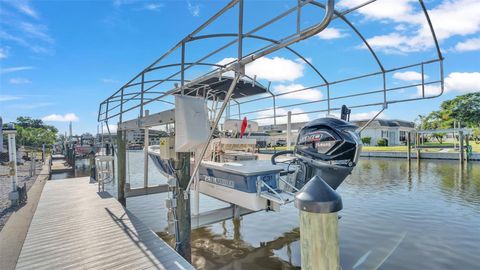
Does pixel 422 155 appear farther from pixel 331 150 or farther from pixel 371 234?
pixel 331 150

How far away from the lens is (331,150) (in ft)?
13.4

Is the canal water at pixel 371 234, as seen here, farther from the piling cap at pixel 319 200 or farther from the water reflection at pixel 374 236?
the piling cap at pixel 319 200

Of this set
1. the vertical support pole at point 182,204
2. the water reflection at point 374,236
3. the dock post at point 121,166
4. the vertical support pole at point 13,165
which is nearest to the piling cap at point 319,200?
the vertical support pole at point 182,204

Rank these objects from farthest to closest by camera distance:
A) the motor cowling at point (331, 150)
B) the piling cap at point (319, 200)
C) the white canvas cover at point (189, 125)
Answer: the motor cowling at point (331, 150)
the white canvas cover at point (189, 125)
the piling cap at point (319, 200)

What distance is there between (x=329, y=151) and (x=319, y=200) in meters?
2.67

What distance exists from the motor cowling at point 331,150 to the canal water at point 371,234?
150 centimetres

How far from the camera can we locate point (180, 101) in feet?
11.8

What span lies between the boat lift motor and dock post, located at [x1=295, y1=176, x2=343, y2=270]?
254 centimetres

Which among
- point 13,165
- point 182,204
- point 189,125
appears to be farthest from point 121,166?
point 189,125

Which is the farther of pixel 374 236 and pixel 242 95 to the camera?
pixel 242 95

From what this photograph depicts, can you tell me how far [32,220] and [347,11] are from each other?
6180mm

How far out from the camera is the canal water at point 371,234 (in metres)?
4.54

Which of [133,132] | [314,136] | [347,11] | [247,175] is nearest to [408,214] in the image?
[314,136]

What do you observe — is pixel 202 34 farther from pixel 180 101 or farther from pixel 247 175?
pixel 247 175
